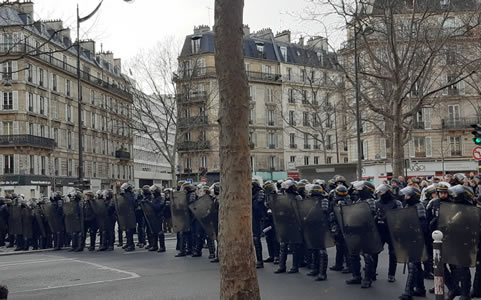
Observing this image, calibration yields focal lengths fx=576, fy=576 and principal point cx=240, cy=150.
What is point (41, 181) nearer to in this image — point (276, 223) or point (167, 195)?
point (167, 195)

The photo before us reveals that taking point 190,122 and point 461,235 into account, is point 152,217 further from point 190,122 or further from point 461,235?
point 190,122

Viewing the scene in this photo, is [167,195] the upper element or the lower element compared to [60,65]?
lower

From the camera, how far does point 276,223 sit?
10688 mm

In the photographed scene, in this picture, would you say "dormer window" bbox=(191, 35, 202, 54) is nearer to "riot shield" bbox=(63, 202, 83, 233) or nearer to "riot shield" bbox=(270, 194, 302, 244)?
"riot shield" bbox=(63, 202, 83, 233)

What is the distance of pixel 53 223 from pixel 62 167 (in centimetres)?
3733

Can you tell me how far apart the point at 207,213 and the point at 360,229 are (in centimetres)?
474

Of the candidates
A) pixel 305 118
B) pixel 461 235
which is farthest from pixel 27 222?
pixel 305 118

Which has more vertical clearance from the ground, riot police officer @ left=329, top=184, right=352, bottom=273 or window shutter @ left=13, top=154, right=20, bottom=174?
window shutter @ left=13, top=154, right=20, bottom=174

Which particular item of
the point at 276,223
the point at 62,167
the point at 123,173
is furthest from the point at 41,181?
the point at 276,223

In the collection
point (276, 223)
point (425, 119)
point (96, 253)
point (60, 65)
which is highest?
point (60, 65)

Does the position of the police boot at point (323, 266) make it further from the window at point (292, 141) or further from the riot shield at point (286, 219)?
the window at point (292, 141)

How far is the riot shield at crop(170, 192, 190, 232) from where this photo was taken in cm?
1358

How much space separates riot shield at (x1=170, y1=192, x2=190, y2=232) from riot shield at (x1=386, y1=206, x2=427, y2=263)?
20.3ft

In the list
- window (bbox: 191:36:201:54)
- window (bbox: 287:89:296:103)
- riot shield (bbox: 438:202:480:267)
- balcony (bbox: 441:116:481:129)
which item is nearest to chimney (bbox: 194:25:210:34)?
window (bbox: 191:36:201:54)
